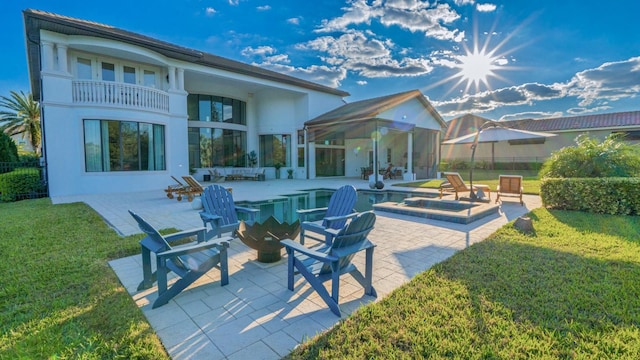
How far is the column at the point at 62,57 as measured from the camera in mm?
11797

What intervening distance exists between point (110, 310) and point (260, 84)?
17.6 metres

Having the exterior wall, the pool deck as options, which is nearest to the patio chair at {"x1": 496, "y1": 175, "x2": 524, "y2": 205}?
the pool deck

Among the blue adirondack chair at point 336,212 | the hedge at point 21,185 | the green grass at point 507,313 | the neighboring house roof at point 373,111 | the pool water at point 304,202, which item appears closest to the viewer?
the green grass at point 507,313

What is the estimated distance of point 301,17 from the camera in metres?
14.6

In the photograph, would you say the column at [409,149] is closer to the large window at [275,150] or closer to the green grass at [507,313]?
the large window at [275,150]

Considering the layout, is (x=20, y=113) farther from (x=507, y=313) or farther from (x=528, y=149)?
(x=528, y=149)

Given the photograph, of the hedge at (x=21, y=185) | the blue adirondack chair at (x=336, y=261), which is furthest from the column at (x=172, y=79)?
the blue adirondack chair at (x=336, y=261)

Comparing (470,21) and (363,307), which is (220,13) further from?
(363,307)

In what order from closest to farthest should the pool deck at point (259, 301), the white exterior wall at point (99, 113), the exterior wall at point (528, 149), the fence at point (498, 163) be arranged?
the pool deck at point (259, 301), the white exterior wall at point (99, 113), the exterior wall at point (528, 149), the fence at point (498, 163)


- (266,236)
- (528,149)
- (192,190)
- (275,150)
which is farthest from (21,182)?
(528,149)

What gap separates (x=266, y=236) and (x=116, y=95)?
1294 cm

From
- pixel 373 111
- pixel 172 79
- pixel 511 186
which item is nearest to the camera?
pixel 511 186

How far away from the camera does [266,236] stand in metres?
4.13

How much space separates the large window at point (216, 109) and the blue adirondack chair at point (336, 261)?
61.1 feet
